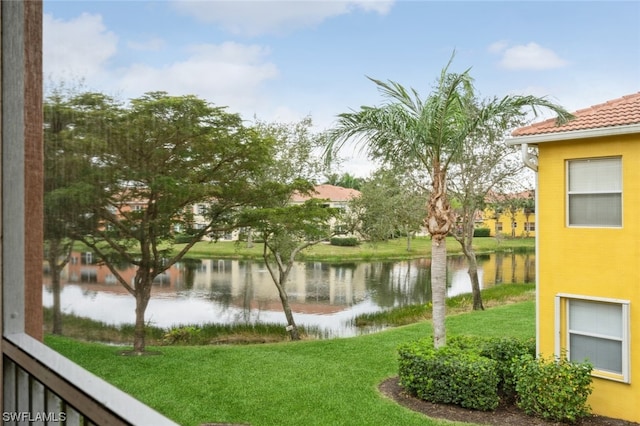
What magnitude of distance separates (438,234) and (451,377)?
109cm

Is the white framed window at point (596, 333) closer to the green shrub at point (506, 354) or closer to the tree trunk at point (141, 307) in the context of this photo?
the green shrub at point (506, 354)

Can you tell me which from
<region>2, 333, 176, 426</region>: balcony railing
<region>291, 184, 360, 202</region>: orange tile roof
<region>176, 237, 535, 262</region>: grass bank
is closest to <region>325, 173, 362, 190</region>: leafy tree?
<region>291, 184, 360, 202</region>: orange tile roof

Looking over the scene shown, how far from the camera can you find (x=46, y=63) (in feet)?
4.63

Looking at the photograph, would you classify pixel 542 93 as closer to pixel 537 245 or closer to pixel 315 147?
pixel 537 245

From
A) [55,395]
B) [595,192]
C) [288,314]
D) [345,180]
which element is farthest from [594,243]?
[55,395]

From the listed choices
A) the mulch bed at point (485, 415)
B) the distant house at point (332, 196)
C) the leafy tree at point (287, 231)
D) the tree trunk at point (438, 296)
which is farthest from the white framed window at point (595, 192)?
the leafy tree at point (287, 231)

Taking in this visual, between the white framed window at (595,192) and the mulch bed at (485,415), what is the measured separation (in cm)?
140

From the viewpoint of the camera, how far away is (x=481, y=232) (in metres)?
4.80

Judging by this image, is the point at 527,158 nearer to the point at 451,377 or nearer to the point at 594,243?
the point at 594,243

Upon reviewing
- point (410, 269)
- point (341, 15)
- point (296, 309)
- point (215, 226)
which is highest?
point (341, 15)

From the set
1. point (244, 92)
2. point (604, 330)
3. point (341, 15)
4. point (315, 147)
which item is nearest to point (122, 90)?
point (244, 92)

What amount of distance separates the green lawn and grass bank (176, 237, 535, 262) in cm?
74

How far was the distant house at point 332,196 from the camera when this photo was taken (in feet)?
16.8

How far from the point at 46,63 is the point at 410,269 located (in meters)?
3.93
